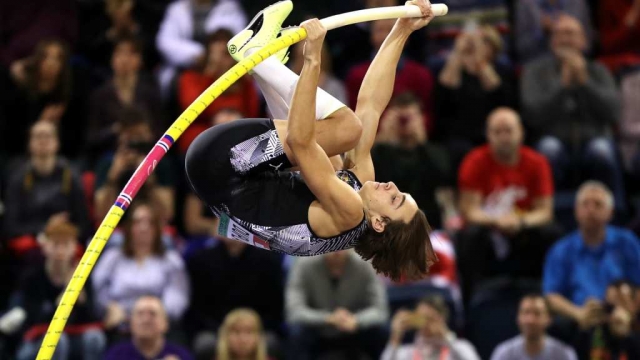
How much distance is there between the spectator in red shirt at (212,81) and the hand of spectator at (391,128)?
120 cm

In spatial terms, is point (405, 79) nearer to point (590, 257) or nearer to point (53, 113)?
point (590, 257)

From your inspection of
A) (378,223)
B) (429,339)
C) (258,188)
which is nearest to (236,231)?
(258,188)

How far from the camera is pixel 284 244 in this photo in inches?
257

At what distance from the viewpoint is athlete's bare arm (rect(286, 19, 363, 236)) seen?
609 centimetres

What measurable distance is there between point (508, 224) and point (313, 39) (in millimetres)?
4022

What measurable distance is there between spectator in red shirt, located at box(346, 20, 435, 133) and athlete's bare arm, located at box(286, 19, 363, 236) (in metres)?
4.65

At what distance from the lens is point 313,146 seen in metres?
6.13

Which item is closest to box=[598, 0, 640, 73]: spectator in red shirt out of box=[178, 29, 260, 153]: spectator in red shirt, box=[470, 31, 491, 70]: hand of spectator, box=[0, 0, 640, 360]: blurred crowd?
box=[0, 0, 640, 360]: blurred crowd

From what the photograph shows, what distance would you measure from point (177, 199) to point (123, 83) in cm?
113

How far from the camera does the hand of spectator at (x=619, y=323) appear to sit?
29.9ft

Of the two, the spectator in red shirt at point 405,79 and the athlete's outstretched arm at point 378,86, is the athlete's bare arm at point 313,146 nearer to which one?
the athlete's outstretched arm at point 378,86

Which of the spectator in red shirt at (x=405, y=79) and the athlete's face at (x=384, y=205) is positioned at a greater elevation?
A: the spectator in red shirt at (x=405, y=79)

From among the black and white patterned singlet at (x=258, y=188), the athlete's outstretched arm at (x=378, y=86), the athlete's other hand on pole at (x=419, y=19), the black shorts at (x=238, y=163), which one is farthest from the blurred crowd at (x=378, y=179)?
the black shorts at (x=238, y=163)

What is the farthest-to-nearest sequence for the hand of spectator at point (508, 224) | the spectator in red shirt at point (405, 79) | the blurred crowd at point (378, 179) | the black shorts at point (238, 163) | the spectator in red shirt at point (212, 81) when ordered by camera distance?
the spectator in red shirt at point (405, 79)
the spectator in red shirt at point (212, 81)
the hand of spectator at point (508, 224)
the blurred crowd at point (378, 179)
the black shorts at point (238, 163)
